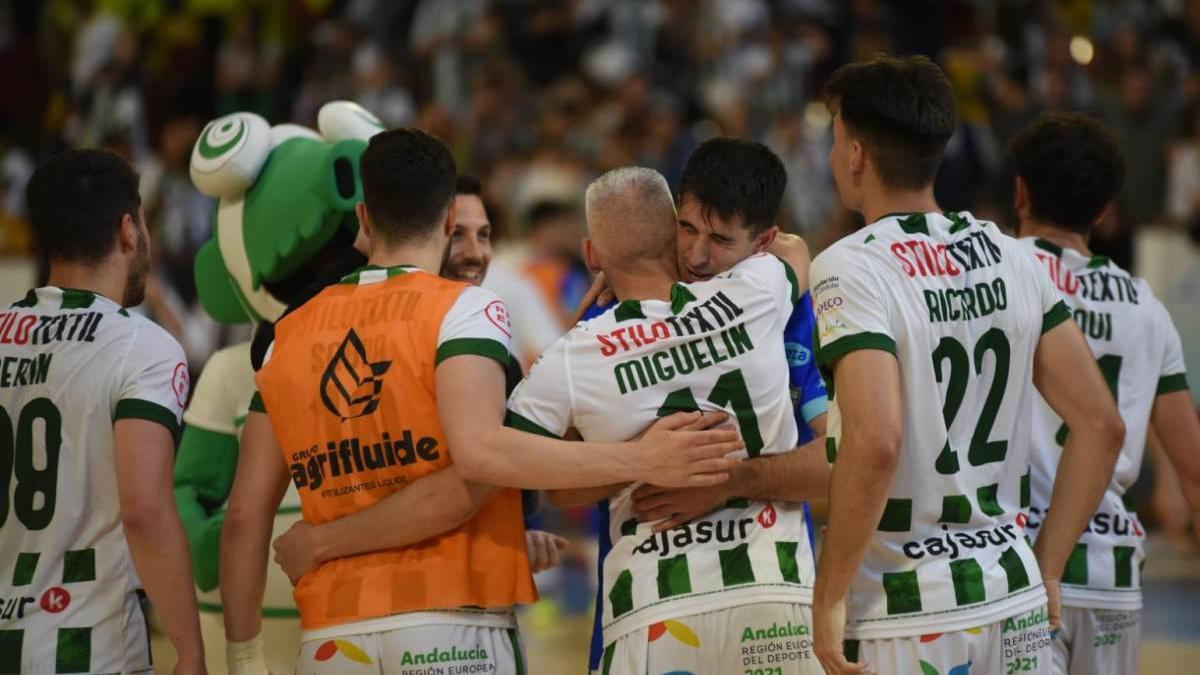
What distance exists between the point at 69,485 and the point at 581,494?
1454 millimetres

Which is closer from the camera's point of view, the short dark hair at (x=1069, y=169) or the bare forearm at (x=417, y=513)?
the bare forearm at (x=417, y=513)

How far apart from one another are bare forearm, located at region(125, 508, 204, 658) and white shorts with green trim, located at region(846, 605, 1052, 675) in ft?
5.94

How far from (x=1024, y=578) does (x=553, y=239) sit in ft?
28.4

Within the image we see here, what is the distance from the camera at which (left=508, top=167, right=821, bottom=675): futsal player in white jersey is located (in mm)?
3855

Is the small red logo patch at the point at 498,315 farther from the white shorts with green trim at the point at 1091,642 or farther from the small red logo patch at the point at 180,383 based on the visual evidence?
the white shorts with green trim at the point at 1091,642

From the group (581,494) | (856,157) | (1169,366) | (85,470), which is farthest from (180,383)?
(1169,366)

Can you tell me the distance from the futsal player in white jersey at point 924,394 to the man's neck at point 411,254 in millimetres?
1086

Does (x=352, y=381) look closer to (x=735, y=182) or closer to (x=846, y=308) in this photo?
(x=735, y=182)

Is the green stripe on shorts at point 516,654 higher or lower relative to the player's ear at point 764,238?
lower

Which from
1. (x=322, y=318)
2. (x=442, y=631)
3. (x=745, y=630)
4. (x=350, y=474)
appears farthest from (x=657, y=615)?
(x=322, y=318)

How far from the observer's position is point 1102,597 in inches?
192

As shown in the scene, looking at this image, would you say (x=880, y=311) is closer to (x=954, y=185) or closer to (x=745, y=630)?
(x=745, y=630)

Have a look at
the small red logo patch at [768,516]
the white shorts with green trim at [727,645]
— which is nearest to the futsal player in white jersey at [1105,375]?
the small red logo patch at [768,516]

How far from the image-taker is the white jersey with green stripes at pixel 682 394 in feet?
12.8
